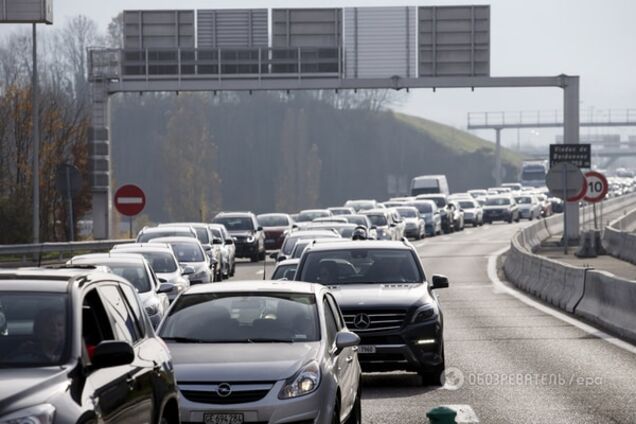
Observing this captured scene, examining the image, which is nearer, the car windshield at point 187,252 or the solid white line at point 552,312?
the solid white line at point 552,312

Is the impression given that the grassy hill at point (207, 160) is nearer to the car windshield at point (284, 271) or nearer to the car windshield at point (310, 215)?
the car windshield at point (310, 215)

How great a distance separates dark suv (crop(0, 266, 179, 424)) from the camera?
23.0 feet

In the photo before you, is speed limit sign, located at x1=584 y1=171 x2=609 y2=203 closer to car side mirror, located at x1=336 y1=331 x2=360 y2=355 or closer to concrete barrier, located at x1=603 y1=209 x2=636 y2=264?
concrete barrier, located at x1=603 y1=209 x2=636 y2=264

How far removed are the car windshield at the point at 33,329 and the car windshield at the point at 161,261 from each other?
60.1 ft

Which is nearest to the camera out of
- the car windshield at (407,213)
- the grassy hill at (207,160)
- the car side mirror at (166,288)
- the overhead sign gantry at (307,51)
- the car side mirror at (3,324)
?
the car side mirror at (3,324)

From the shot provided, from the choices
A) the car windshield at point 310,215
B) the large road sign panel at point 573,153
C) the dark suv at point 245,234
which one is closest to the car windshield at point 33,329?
the large road sign panel at point 573,153

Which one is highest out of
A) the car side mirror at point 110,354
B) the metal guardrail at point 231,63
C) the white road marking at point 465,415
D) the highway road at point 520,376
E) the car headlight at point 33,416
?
the metal guardrail at point 231,63

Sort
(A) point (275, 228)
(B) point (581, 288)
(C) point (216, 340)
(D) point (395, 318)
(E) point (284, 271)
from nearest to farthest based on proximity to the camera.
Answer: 1. (C) point (216, 340)
2. (D) point (395, 318)
3. (E) point (284, 271)
4. (B) point (581, 288)
5. (A) point (275, 228)

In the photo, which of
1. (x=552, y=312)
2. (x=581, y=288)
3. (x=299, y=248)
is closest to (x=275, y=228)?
(x=299, y=248)

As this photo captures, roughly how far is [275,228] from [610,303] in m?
36.8

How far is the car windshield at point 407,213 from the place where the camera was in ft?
233

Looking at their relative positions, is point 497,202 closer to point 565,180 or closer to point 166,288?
point 565,180

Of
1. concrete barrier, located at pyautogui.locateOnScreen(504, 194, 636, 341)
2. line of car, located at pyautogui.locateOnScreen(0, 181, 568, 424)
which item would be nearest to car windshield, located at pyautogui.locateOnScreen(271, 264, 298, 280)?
line of car, located at pyautogui.locateOnScreen(0, 181, 568, 424)

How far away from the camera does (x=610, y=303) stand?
24094 millimetres
